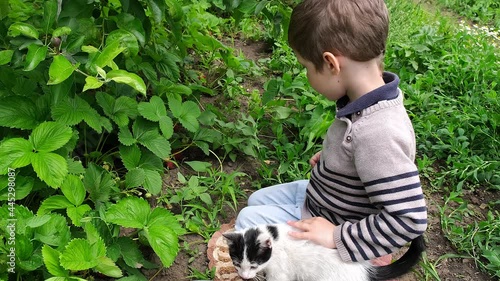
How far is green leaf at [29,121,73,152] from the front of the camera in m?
1.92

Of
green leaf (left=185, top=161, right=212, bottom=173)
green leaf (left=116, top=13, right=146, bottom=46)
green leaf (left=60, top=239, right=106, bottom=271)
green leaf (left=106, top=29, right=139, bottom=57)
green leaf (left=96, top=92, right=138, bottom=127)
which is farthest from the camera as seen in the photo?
green leaf (left=185, top=161, right=212, bottom=173)

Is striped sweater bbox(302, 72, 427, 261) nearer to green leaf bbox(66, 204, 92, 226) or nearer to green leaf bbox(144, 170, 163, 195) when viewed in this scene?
green leaf bbox(144, 170, 163, 195)

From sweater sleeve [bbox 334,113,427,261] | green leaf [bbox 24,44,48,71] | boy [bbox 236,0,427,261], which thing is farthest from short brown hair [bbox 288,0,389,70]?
green leaf [bbox 24,44,48,71]

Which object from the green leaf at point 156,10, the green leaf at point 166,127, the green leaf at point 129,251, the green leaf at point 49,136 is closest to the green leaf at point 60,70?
the green leaf at point 49,136

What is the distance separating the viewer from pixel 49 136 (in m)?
1.96

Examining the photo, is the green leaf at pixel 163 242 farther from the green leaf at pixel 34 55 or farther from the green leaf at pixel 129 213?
the green leaf at pixel 34 55

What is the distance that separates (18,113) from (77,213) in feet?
1.73

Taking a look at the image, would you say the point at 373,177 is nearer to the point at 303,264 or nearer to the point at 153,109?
the point at 303,264

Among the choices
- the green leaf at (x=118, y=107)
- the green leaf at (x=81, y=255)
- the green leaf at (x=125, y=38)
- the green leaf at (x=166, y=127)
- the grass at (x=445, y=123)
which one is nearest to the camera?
the green leaf at (x=81, y=255)

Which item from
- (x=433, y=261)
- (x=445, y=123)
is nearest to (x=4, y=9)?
(x=433, y=261)

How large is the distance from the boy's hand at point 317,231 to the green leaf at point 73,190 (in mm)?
837

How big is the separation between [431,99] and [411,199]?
77.6 inches

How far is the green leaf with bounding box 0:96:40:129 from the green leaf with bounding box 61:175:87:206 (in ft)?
1.02

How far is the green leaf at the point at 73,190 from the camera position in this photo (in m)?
1.98
